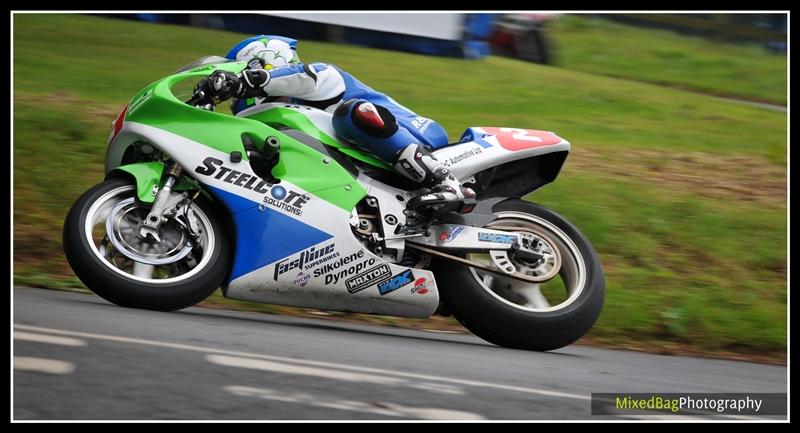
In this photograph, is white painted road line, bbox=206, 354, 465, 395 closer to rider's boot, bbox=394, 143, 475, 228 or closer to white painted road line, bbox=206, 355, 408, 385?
white painted road line, bbox=206, 355, 408, 385

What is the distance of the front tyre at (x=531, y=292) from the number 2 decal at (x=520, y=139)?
0.31m

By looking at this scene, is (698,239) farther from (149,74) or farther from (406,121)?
(149,74)

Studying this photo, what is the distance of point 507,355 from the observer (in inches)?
212

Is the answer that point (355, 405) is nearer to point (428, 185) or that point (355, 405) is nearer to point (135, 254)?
point (135, 254)

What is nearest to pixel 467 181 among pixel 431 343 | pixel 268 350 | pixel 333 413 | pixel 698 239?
pixel 431 343

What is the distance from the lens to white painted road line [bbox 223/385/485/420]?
4.02 m

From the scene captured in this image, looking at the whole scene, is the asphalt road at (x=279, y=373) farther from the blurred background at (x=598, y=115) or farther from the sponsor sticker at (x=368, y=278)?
the blurred background at (x=598, y=115)

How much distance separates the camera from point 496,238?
566 centimetres

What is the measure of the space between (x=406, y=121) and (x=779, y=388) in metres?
2.45

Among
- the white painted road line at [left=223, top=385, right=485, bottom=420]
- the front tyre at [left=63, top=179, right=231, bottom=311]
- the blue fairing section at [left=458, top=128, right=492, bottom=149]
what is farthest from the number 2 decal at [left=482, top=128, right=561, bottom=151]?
the white painted road line at [left=223, top=385, right=485, bottom=420]

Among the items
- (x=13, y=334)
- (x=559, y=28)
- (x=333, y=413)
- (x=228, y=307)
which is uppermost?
(x=333, y=413)

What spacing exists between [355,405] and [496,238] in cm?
183

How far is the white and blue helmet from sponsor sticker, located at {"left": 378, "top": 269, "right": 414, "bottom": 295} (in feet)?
4.31

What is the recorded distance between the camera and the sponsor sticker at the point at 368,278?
5477 mm
